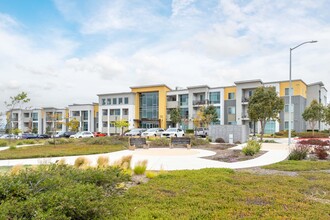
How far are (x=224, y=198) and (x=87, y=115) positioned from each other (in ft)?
220

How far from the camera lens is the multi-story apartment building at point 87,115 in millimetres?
69000

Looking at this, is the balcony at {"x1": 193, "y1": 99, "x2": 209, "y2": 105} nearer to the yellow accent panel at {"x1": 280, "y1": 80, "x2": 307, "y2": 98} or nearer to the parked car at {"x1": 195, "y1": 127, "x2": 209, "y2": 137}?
the parked car at {"x1": 195, "y1": 127, "x2": 209, "y2": 137}

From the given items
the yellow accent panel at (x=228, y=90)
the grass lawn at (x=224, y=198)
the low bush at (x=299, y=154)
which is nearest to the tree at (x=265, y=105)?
the low bush at (x=299, y=154)

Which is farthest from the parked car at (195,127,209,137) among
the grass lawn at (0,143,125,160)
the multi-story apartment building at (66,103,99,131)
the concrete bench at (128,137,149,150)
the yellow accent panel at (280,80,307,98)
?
the multi-story apartment building at (66,103,99,131)

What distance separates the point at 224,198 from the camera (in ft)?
19.6

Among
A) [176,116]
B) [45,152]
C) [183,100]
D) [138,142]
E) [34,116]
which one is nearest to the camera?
A: [45,152]

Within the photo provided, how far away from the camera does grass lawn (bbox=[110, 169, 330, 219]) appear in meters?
4.94

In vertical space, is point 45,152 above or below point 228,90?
below

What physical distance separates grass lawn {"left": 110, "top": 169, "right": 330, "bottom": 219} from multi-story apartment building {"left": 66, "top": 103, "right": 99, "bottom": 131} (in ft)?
210

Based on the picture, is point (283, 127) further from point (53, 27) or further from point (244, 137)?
point (53, 27)

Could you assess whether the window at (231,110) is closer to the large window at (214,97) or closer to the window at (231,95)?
the window at (231,95)

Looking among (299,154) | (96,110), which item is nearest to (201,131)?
(299,154)

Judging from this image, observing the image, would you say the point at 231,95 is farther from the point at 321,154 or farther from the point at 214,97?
the point at 321,154

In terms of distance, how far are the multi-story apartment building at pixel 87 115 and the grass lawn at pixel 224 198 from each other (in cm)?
6393
